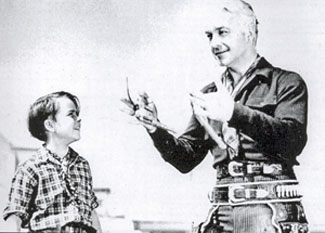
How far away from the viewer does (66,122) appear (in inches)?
128

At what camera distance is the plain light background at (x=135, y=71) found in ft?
10.5

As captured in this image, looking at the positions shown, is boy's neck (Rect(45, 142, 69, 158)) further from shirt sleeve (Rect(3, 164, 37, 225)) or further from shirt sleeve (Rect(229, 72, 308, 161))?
shirt sleeve (Rect(229, 72, 308, 161))

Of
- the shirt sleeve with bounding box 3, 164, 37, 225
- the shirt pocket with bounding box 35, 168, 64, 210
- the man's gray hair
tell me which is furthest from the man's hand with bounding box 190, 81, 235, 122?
the shirt sleeve with bounding box 3, 164, 37, 225

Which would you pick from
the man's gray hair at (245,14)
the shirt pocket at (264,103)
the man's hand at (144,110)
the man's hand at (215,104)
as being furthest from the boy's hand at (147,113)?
the man's gray hair at (245,14)

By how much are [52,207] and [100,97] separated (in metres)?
0.51

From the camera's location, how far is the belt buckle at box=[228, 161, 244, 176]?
314 cm

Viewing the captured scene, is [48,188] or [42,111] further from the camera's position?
[42,111]

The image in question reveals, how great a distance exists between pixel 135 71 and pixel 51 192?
2.02 feet

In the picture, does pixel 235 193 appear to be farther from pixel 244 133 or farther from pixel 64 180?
pixel 64 180

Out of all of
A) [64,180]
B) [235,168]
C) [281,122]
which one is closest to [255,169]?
[235,168]

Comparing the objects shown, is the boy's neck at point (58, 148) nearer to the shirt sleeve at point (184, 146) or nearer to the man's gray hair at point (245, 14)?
the shirt sleeve at point (184, 146)

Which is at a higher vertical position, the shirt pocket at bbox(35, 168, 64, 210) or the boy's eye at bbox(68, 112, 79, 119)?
the boy's eye at bbox(68, 112, 79, 119)

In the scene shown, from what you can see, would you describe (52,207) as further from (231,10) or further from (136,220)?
(231,10)

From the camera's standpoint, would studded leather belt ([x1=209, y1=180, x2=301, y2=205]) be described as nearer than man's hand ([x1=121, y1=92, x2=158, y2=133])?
Yes
